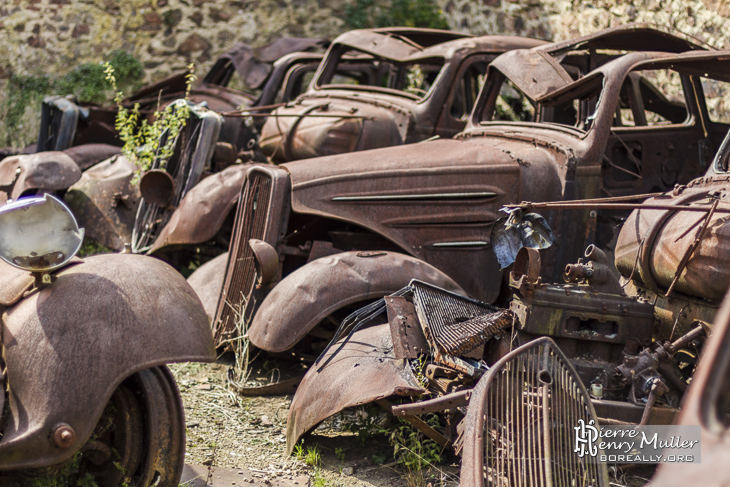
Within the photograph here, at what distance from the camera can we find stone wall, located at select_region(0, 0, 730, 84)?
11445mm

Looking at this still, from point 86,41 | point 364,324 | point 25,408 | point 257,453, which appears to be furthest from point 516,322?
point 86,41

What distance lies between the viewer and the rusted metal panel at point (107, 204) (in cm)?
650

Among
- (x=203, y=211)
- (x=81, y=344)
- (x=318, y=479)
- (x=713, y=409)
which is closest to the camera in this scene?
(x=713, y=409)

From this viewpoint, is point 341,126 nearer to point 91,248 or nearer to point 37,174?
point 91,248

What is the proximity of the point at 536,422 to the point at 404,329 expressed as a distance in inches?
38.3

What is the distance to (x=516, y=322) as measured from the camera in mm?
3562

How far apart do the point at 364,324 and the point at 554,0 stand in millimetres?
6735

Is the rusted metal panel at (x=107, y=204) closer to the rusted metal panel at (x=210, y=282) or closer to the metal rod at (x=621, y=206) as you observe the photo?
the rusted metal panel at (x=210, y=282)

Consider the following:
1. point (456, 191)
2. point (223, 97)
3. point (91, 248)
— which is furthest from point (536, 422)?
point (223, 97)

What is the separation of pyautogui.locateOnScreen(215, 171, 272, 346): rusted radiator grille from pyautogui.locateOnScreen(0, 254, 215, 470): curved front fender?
1932mm

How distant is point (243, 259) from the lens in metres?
4.91

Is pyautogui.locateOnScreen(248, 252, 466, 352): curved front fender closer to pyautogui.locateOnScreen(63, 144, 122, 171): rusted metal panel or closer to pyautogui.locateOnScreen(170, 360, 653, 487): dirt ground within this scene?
pyautogui.locateOnScreen(170, 360, 653, 487): dirt ground

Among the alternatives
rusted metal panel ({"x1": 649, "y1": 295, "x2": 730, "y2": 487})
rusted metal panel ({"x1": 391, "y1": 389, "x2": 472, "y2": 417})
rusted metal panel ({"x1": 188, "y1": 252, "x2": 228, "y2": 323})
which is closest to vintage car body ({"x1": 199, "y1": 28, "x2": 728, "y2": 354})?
rusted metal panel ({"x1": 188, "y1": 252, "x2": 228, "y2": 323})

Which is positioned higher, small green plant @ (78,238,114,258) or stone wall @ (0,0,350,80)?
stone wall @ (0,0,350,80)
